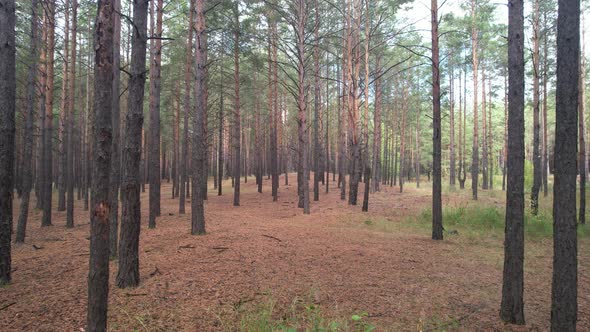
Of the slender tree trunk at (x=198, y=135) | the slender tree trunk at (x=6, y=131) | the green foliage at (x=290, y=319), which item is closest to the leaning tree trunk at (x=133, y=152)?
the slender tree trunk at (x=6, y=131)

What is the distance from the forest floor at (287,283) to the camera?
14.6ft

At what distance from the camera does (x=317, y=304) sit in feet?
16.3

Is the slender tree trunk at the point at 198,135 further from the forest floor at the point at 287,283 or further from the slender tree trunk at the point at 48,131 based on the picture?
the slender tree trunk at the point at 48,131

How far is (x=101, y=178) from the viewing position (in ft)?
12.0

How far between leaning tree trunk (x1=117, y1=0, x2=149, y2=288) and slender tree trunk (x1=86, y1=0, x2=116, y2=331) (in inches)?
57.2

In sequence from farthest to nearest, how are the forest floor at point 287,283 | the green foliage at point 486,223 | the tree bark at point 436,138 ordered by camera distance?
the green foliage at point 486,223 < the tree bark at point 436,138 < the forest floor at point 287,283

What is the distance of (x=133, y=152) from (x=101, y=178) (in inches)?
65.8

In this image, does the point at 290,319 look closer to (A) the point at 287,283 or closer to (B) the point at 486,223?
(A) the point at 287,283

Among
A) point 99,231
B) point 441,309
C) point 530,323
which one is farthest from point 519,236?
point 99,231

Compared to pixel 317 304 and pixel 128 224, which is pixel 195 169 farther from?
pixel 317 304

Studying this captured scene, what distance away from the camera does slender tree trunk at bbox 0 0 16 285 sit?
18.2 feet

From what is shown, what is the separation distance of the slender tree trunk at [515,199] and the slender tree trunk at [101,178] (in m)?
5.35

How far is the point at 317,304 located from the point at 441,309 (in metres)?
1.91

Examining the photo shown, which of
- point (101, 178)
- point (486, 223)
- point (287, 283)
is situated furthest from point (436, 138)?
point (101, 178)
